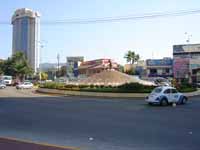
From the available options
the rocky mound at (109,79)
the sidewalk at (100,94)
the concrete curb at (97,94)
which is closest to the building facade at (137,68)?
the rocky mound at (109,79)

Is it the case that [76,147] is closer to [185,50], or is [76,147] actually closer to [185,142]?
[185,142]

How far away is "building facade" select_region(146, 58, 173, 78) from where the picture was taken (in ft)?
349

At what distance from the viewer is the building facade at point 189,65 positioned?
92812 mm

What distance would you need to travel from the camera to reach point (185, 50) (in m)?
106

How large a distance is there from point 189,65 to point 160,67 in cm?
1401

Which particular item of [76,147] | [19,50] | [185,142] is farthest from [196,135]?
[19,50]

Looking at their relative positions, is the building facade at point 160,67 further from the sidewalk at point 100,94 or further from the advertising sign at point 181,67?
the sidewalk at point 100,94

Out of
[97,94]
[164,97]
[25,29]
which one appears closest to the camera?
[164,97]

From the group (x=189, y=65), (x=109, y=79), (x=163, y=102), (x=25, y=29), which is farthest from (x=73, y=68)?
(x=163, y=102)

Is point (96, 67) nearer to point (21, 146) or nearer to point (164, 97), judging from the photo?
point (164, 97)

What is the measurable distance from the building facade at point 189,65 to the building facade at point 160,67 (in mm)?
3466

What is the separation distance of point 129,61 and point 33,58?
135 ft

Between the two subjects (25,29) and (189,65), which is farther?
(189,65)

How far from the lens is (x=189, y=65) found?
313 feet
